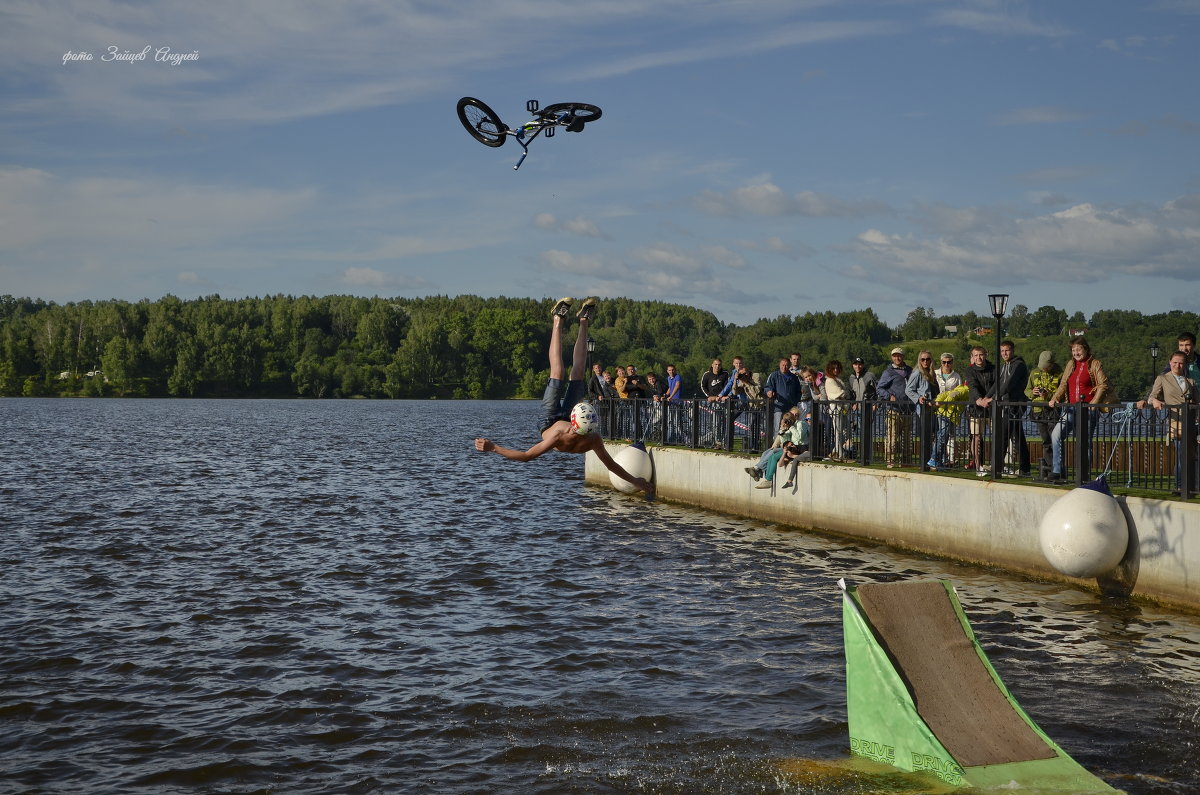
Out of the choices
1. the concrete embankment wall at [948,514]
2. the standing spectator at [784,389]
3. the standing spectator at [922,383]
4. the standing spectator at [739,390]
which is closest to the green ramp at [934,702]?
the concrete embankment wall at [948,514]

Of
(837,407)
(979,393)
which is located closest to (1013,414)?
(979,393)

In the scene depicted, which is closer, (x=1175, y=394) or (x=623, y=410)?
(x=1175, y=394)

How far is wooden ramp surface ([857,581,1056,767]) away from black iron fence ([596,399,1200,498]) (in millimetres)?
6485

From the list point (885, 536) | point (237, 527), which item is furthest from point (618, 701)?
point (237, 527)

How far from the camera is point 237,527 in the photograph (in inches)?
952

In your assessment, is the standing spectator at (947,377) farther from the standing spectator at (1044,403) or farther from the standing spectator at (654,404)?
the standing spectator at (654,404)

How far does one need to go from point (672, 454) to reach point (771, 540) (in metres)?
6.71

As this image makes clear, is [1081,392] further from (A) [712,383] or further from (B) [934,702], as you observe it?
(A) [712,383]

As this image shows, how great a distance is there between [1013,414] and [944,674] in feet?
30.8

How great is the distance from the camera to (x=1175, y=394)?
14.6m

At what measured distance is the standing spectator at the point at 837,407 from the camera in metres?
21.6

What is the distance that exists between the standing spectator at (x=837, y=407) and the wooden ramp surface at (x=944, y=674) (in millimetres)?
12927

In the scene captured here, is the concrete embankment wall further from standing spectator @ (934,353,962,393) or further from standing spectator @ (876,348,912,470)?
standing spectator @ (934,353,962,393)

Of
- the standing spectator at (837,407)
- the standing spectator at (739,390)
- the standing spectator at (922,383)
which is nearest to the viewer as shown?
the standing spectator at (922,383)
